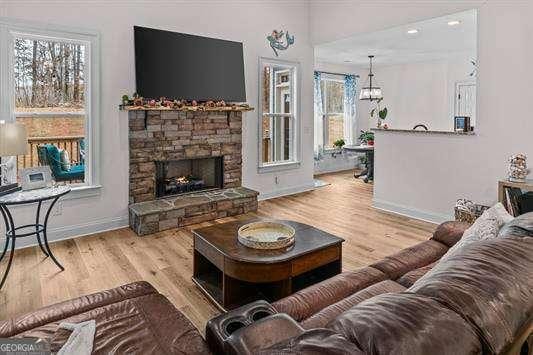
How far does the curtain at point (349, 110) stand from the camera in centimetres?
905

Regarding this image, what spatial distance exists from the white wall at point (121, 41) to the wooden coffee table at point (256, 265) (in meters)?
2.03

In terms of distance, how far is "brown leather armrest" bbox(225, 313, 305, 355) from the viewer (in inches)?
47.8

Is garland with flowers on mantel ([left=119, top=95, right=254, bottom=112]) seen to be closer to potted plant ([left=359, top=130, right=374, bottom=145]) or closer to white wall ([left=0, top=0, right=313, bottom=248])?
white wall ([left=0, top=0, right=313, bottom=248])

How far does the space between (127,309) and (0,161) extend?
10.1 ft

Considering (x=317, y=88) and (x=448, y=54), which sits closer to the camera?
(x=448, y=54)

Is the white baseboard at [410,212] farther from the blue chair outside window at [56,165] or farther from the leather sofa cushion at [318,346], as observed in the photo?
the leather sofa cushion at [318,346]

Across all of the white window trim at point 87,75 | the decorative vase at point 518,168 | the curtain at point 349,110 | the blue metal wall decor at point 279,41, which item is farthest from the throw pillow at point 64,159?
the curtain at point 349,110

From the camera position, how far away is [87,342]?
143cm

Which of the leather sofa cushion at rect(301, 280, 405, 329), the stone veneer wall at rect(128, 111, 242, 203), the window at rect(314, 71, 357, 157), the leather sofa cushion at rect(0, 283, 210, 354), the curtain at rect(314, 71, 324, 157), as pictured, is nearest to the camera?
the leather sofa cushion at rect(0, 283, 210, 354)

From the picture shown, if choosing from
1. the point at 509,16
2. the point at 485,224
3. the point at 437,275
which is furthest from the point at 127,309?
the point at 509,16

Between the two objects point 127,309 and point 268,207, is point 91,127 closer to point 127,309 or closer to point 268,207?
point 268,207

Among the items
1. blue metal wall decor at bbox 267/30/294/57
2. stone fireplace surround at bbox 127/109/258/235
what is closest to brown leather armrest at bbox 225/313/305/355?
stone fireplace surround at bbox 127/109/258/235

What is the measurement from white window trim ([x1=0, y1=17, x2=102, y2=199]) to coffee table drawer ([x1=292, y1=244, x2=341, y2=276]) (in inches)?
118

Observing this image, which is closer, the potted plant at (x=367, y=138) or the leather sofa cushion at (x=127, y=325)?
the leather sofa cushion at (x=127, y=325)
